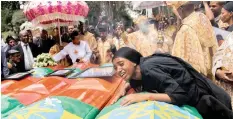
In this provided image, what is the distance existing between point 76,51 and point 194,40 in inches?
41.7

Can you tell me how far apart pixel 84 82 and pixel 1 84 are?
0.65m

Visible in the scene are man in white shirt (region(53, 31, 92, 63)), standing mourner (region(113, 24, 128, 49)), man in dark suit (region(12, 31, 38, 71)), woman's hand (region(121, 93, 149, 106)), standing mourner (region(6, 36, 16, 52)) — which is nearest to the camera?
woman's hand (region(121, 93, 149, 106))

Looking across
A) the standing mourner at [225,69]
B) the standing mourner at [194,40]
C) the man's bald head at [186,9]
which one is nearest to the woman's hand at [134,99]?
the standing mourner at [225,69]

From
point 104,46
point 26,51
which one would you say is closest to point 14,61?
point 26,51

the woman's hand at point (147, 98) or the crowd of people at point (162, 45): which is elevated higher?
the crowd of people at point (162, 45)

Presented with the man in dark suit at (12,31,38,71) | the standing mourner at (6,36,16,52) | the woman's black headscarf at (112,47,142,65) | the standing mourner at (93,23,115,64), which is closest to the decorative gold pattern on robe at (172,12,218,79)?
the standing mourner at (93,23,115,64)

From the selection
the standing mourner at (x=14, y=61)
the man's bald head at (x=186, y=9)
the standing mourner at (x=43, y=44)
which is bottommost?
the standing mourner at (x=14, y=61)

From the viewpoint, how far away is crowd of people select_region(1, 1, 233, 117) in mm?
1552

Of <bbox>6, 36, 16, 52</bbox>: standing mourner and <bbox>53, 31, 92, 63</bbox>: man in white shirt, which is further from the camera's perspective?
<bbox>6, 36, 16, 52</bbox>: standing mourner

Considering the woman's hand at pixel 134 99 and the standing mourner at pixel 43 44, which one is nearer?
the woman's hand at pixel 134 99

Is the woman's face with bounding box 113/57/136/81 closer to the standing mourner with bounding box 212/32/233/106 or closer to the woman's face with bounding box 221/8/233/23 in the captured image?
the standing mourner with bounding box 212/32/233/106

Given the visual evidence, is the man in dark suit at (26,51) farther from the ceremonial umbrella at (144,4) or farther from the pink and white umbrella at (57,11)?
the ceremonial umbrella at (144,4)

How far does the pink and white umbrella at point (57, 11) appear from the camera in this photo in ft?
9.23

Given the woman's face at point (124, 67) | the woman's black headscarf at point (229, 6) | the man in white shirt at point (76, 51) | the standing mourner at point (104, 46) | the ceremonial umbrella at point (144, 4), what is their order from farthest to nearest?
the man in white shirt at point (76, 51)
the standing mourner at point (104, 46)
the ceremonial umbrella at point (144, 4)
the woman's black headscarf at point (229, 6)
the woman's face at point (124, 67)
